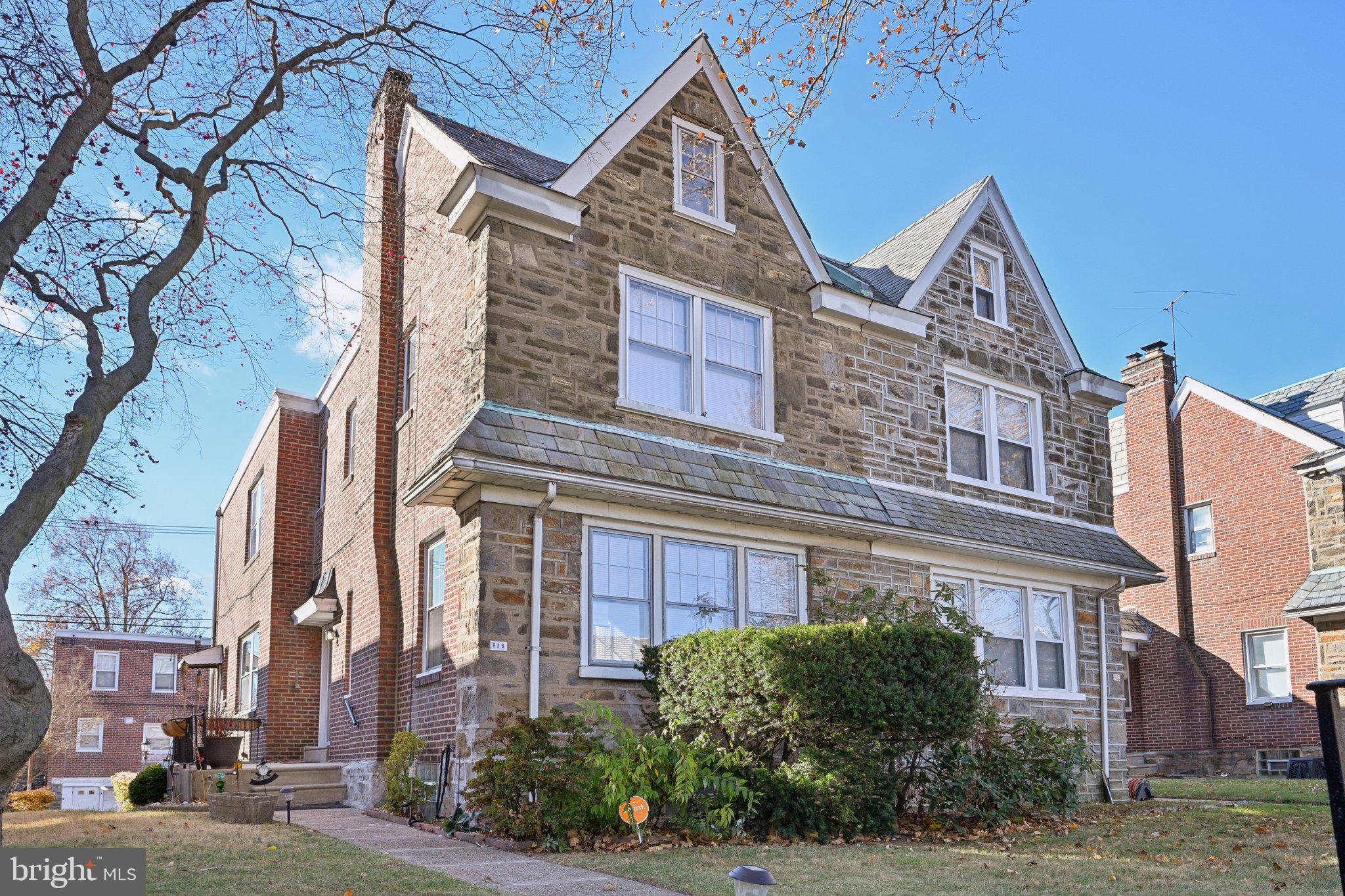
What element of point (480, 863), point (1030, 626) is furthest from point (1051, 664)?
point (480, 863)

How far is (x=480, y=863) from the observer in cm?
855

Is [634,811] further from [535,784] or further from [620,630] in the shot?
[620,630]

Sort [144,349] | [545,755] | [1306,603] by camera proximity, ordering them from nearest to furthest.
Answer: [144,349] < [545,755] < [1306,603]

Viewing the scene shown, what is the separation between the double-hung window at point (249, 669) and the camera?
18953mm

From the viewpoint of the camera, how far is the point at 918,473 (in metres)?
15.6

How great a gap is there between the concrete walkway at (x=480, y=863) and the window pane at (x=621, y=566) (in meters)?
3.04

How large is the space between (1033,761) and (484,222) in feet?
28.1

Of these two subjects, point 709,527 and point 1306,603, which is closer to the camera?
point 709,527

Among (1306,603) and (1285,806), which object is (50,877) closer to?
(1285,806)

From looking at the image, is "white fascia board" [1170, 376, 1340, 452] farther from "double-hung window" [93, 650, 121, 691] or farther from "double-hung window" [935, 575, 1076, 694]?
Answer: "double-hung window" [93, 650, 121, 691]

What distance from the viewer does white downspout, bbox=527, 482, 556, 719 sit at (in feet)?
36.7

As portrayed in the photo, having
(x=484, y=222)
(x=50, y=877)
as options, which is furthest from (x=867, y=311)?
(x=50, y=877)

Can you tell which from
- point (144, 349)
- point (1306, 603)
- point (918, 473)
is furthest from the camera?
point (1306, 603)

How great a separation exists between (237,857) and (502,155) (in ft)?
28.7
